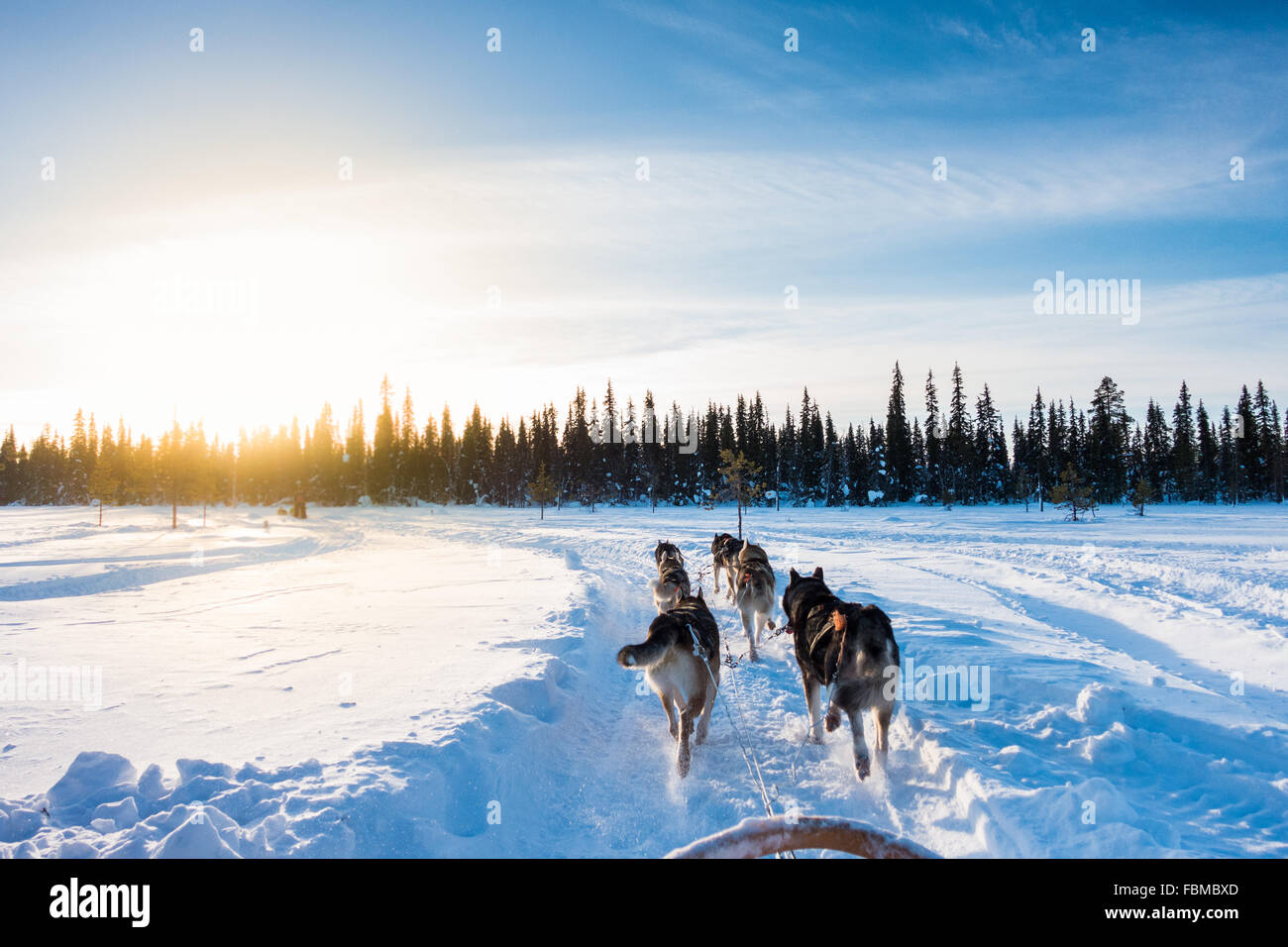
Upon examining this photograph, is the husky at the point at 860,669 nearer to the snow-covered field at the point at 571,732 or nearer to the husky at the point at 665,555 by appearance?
the snow-covered field at the point at 571,732

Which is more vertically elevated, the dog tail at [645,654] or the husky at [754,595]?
the dog tail at [645,654]

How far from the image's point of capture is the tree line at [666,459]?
231 ft

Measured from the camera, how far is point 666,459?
8350 centimetres

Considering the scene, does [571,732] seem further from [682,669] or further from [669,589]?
[669,589]

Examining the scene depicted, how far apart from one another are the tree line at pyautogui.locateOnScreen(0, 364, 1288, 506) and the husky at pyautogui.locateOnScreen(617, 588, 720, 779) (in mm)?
60508

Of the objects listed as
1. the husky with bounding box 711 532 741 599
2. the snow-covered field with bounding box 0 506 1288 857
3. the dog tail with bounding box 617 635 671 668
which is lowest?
the snow-covered field with bounding box 0 506 1288 857

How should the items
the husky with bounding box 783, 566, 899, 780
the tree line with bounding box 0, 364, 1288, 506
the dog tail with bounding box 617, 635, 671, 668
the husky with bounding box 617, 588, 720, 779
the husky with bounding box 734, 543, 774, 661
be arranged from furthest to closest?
the tree line with bounding box 0, 364, 1288, 506, the husky with bounding box 734, 543, 774, 661, the husky with bounding box 617, 588, 720, 779, the husky with bounding box 783, 566, 899, 780, the dog tail with bounding box 617, 635, 671, 668

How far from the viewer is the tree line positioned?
70500 mm

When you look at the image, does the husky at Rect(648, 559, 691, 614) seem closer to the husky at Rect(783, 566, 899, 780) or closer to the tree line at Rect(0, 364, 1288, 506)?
the husky at Rect(783, 566, 899, 780)

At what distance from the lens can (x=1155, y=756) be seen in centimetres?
497

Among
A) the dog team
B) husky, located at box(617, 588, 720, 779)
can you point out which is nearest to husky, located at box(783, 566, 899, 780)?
the dog team

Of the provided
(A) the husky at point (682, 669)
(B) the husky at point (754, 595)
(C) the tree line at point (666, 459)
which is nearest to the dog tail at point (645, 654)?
(A) the husky at point (682, 669)

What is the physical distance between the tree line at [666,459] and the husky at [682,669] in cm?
6051
